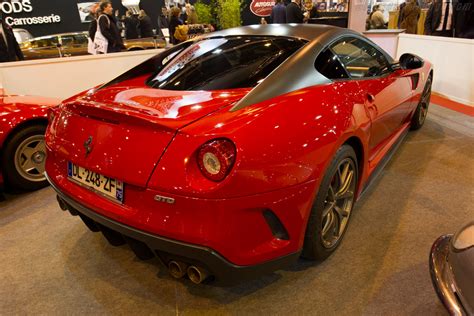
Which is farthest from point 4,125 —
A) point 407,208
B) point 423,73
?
point 423,73

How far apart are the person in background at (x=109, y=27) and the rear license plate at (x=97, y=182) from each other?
15.7 feet

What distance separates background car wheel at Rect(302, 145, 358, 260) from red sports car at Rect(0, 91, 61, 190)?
2.55m

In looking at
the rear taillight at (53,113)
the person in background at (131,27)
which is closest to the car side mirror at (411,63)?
the rear taillight at (53,113)

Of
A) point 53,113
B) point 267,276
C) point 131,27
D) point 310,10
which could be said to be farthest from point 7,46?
point 310,10

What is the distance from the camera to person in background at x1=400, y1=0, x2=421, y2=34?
28.4ft

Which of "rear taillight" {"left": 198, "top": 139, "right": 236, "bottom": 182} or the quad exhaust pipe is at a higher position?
"rear taillight" {"left": 198, "top": 139, "right": 236, "bottom": 182}

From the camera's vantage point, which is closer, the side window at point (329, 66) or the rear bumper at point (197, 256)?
the rear bumper at point (197, 256)

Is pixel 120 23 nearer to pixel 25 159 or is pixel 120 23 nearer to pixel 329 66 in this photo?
pixel 25 159

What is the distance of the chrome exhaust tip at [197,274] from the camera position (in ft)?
5.21

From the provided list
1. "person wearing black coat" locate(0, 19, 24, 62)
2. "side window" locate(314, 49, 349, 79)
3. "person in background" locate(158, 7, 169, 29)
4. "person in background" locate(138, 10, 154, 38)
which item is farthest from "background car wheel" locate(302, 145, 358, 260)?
"person in background" locate(158, 7, 169, 29)

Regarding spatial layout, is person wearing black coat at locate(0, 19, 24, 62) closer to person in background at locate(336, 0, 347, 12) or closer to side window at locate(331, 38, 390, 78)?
side window at locate(331, 38, 390, 78)

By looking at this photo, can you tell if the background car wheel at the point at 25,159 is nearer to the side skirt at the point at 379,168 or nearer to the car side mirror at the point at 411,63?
the side skirt at the point at 379,168

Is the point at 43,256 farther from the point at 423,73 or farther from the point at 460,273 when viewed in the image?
the point at 423,73

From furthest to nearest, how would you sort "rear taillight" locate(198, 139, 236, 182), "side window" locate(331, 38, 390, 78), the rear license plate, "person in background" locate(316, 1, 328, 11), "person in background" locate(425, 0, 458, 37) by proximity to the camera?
"person in background" locate(316, 1, 328, 11), "person in background" locate(425, 0, 458, 37), "side window" locate(331, 38, 390, 78), the rear license plate, "rear taillight" locate(198, 139, 236, 182)
